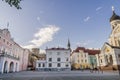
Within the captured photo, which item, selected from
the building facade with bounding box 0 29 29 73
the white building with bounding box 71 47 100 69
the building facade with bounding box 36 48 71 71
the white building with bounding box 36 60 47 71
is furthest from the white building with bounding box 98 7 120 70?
the building facade with bounding box 0 29 29 73

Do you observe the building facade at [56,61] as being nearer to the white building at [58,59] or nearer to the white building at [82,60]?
the white building at [58,59]

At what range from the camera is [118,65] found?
3994 cm

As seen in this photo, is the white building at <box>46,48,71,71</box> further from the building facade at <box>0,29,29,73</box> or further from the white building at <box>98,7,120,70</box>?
the building facade at <box>0,29,29,73</box>

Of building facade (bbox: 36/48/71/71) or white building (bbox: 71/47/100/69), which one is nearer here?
building facade (bbox: 36/48/71/71)

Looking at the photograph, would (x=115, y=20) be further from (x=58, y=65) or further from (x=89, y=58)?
(x=58, y=65)

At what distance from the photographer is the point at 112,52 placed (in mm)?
43031

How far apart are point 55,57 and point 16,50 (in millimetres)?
18357

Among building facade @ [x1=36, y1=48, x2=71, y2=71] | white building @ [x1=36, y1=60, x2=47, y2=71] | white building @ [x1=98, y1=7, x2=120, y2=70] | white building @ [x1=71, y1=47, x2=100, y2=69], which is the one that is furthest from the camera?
white building @ [x1=71, y1=47, x2=100, y2=69]

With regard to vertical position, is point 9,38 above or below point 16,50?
above

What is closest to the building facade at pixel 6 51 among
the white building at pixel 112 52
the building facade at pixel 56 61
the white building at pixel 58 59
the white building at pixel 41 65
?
the white building at pixel 41 65

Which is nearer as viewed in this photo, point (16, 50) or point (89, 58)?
point (16, 50)

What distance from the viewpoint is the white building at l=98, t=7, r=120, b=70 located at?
136 feet

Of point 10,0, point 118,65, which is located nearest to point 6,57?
point 10,0

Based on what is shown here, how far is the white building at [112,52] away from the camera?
→ 4133 centimetres
